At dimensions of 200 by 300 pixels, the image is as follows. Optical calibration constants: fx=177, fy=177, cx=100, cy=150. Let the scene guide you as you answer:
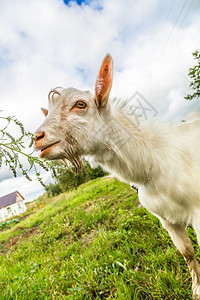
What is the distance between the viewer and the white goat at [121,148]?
1392mm

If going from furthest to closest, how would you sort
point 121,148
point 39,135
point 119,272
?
point 119,272 → point 121,148 → point 39,135

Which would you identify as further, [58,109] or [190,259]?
[190,259]

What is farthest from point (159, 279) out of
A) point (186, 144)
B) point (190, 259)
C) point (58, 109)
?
point (58, 109)

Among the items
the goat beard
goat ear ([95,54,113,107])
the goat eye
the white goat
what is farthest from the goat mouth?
goat ear ([95,54,113,107])

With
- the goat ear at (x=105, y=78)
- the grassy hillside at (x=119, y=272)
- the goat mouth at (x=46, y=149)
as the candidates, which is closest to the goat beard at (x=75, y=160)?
the goat mouth at (x=46, y=149)

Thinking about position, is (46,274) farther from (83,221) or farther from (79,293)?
(83,221)

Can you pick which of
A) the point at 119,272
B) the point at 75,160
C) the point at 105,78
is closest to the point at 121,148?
the point at 75,160

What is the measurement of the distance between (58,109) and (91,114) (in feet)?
0.93

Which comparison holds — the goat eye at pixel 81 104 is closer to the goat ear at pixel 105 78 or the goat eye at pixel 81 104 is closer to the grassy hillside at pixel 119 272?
the goat ear at pixel 105 78

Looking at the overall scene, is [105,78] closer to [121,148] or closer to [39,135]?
[121,148]

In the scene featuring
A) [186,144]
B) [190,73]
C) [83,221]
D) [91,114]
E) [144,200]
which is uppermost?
[190,73]

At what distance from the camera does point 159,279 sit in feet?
5.95

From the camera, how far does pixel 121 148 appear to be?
1.46 meters

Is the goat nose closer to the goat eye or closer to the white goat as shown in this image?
the white goat
